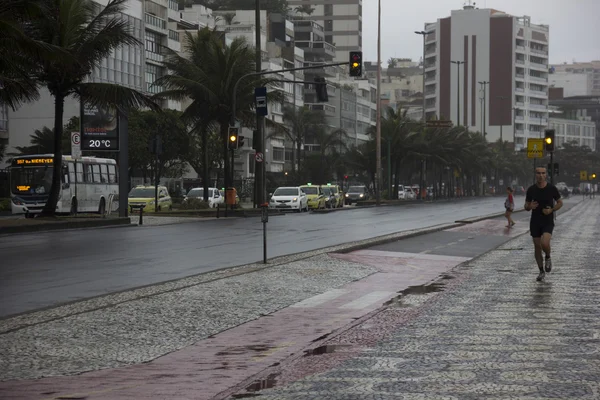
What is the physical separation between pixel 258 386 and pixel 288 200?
5252 centimetres

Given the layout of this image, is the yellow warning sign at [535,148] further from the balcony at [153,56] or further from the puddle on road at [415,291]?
the balcony at [153,56]

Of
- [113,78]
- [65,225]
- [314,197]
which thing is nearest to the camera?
[65,225]

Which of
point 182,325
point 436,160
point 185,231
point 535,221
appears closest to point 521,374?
point 182,325

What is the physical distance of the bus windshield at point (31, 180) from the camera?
4619 cm

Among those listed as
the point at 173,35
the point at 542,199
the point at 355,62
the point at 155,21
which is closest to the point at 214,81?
the point at 355,62

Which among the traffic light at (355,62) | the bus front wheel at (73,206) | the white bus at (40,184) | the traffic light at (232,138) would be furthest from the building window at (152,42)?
the traffic light at (355,62)

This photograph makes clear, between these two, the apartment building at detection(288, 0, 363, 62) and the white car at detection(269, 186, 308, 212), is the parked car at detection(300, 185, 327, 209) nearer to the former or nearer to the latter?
the white car at detection(269, 186, 308, 212)

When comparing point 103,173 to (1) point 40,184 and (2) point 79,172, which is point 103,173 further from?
(1) point 40,184

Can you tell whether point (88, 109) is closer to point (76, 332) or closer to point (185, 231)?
point (185, 231)

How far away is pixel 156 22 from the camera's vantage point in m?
98.0

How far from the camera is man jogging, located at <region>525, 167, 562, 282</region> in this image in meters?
17.3

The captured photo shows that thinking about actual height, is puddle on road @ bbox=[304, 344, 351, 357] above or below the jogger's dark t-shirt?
below

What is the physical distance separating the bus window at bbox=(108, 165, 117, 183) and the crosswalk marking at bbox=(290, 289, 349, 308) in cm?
3722

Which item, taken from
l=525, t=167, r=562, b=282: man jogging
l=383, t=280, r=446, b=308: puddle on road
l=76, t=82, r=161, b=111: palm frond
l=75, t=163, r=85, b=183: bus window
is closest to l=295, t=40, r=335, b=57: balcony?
l=75, t=163, r=85, b=183: bus window
